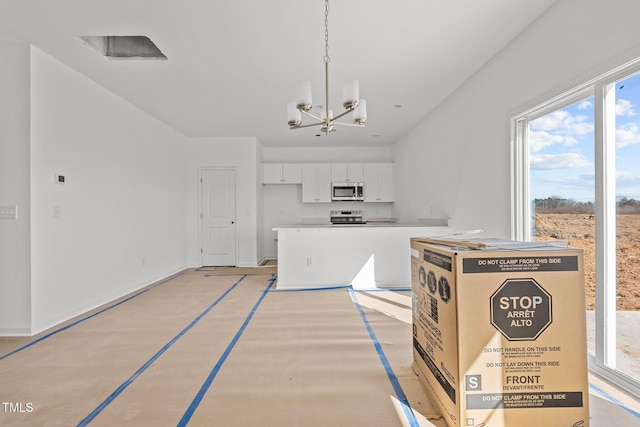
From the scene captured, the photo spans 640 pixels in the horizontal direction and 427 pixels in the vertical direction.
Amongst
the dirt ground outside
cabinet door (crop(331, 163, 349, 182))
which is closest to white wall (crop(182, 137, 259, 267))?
cabinet door (crop(331, 163, 349, 182))

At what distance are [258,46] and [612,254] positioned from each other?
10.5 feet

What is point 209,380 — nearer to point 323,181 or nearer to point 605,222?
point 605,222

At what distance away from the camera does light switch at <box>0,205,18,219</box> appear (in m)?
2.91

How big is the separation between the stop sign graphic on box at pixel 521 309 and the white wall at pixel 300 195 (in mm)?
6191

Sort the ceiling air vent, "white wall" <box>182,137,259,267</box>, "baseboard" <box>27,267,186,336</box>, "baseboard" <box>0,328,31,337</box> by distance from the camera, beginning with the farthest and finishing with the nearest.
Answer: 1. "white wall" <box>182,137,259,267</box>
2. the ceiling air vent
3. "baseboard" <box>27,267,186,336</box>
4. "baseboard" <box>0,328,31,337</box>

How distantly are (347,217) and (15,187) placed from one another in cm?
569

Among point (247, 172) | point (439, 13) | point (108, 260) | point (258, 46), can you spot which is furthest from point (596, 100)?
point (247, 172)

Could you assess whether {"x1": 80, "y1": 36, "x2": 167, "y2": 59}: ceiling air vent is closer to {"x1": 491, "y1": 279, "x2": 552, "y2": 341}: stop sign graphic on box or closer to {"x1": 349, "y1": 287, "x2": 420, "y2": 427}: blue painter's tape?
{"x1": 349, "y1": 287, "x2": 420, "y2": 427}: blue painter's tape

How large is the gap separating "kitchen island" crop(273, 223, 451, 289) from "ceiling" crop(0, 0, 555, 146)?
1856mm

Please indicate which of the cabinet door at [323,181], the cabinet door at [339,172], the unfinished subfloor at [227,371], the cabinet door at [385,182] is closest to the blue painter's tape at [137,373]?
the unfinished subfloor at [227,371]

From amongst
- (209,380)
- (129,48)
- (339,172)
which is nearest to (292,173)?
(339,172)

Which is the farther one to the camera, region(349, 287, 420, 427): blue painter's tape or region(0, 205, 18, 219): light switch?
region(0, 205, 18, 219): light switch

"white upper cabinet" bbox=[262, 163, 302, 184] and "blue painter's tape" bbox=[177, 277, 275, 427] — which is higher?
"white upper cabinet" bbox=[262, 163, 302, 184]

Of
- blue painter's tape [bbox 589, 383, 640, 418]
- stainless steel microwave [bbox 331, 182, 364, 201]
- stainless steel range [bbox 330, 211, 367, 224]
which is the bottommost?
blue painter's tape [bbox 589, 383, 640, 418]
